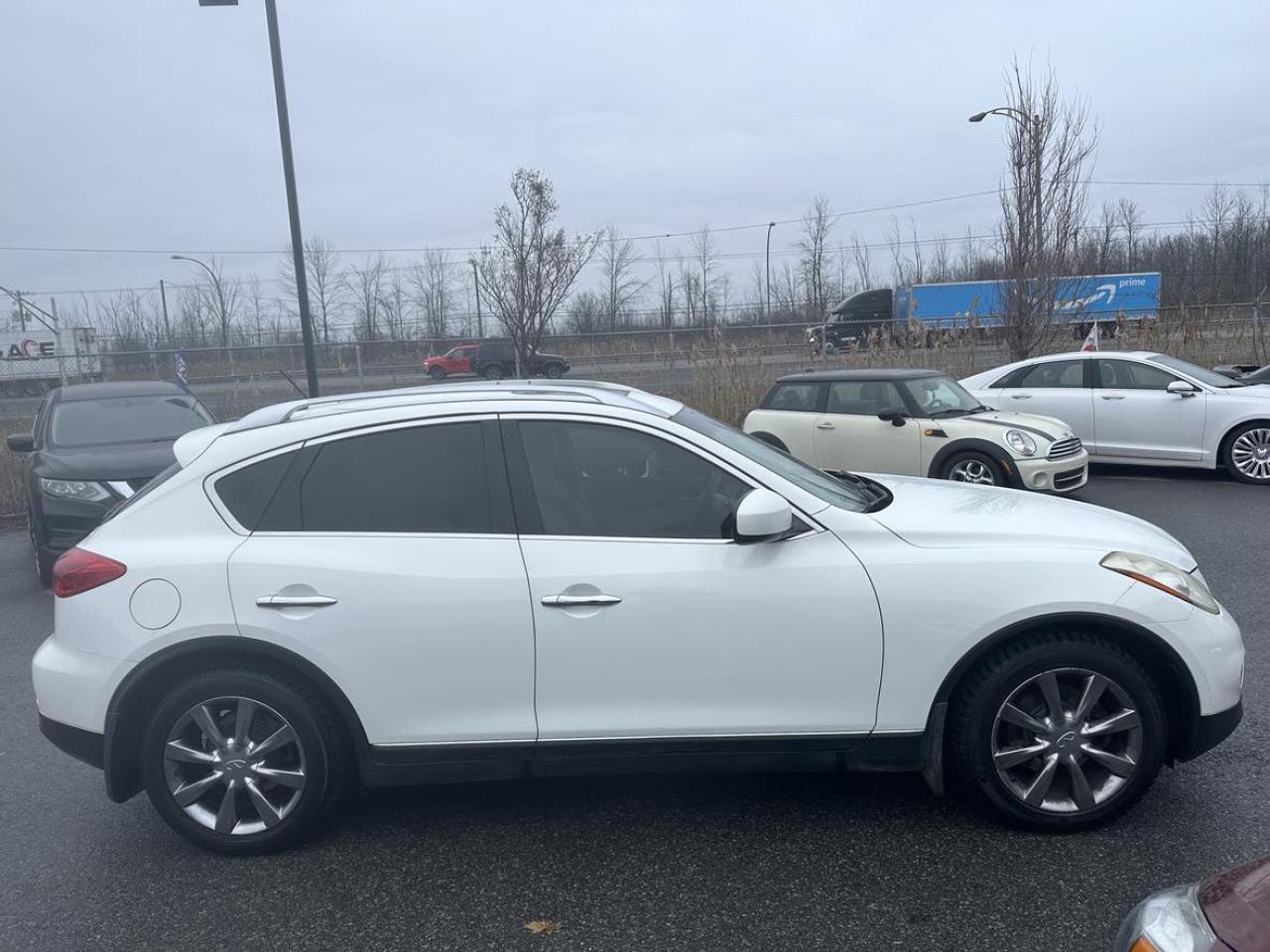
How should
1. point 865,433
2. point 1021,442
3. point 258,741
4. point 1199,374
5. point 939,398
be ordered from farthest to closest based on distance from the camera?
point 1199,374
point 939,398
point 865,433
point 1021,442
point 258,741

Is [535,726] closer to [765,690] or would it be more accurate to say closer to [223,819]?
[765,690]

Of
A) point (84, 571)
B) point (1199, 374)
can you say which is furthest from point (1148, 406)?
point (84, 571)

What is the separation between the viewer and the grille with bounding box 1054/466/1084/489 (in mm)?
10375

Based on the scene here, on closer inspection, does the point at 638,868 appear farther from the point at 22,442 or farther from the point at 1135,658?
the point at 22,442

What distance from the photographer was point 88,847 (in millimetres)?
4016

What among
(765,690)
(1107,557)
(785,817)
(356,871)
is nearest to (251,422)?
(356,871)

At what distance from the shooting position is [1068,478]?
1050 cm

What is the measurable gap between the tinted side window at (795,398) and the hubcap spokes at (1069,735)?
8106 millimetres

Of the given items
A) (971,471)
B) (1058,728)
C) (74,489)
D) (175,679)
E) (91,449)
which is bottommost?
(971,471)

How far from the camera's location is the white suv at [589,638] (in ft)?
11.8

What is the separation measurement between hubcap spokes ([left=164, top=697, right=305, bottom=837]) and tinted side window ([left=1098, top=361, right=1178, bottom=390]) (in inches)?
444

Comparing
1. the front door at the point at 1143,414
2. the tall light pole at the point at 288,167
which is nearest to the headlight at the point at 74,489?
the tall light pole at the point at 288,167

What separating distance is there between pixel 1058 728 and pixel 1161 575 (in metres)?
0.67

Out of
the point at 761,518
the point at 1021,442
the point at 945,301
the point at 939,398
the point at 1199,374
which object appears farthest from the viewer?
the point at 945,301
